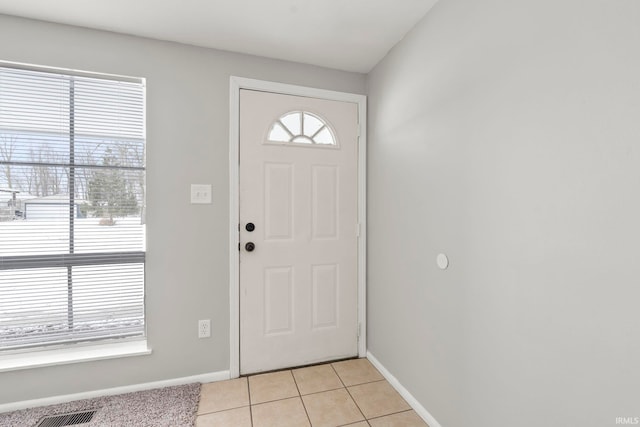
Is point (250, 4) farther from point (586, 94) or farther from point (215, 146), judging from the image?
point (586, 94)

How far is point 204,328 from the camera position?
2.10 meters

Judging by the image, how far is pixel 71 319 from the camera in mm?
1927

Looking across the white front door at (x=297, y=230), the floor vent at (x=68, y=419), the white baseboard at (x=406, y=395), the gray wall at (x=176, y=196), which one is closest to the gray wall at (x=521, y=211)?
the white baseboard at (x=406, y=395)

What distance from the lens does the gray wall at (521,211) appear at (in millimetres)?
892

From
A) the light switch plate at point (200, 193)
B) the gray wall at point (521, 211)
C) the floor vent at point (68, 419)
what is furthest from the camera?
the light switch plate at point (200, 193)

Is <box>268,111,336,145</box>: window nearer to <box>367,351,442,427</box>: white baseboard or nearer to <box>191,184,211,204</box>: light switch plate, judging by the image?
<box>191,184,211,204</box>: light switch plate

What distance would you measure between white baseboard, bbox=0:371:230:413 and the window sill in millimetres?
212

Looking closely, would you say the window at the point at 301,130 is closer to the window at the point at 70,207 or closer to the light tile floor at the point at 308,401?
the window at the point at 70,207

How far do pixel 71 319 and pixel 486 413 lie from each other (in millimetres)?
2459

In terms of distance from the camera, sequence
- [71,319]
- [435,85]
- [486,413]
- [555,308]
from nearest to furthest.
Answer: [555,308], [486,413], [435,85], [71,319]

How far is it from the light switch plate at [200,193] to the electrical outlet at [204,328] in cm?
85

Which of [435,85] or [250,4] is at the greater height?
[250,4]

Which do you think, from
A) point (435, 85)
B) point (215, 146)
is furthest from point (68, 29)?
point (435, 85)

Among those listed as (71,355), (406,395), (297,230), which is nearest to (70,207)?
(71,355)
